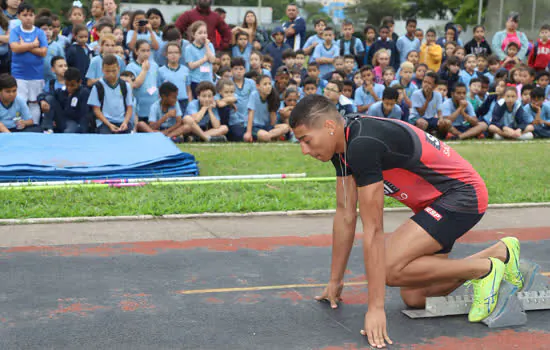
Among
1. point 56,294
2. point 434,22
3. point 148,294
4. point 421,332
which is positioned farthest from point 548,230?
point 434,22

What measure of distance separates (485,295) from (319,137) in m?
1.48

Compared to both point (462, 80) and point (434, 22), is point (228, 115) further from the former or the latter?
point (434, 22)

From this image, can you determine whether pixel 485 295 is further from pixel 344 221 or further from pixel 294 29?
pixel 294 29

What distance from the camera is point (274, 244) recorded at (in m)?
6.17

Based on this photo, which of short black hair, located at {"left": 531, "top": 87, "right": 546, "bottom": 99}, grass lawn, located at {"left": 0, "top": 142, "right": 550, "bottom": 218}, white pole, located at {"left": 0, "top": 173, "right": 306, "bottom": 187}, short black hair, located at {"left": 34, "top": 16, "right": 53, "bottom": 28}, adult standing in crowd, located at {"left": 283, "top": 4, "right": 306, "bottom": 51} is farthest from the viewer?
adult standing in crowd, located at {"left": 283, "top": 4, "right": 306, "bottom": 51}

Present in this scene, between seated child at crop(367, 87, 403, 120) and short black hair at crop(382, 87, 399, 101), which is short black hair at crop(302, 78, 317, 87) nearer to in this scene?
seated child at crop(367, 87, 403, 120)

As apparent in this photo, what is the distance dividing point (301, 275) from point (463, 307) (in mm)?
1295

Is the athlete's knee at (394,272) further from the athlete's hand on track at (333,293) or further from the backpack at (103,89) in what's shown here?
the backpack at (103,89)

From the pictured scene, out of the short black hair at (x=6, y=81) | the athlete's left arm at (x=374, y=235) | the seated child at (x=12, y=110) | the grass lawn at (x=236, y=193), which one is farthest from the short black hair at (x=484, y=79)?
the athlete's left arm at (x=374, y=235)

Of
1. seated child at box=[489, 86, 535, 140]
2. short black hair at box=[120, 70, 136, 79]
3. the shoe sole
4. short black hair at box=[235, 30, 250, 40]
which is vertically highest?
short black hair at box=[235, 30, 250, 40]

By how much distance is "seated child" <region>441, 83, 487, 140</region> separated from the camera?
529 inches

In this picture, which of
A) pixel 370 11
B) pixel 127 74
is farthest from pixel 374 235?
pixel 370 11

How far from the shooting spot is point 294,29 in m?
14.8

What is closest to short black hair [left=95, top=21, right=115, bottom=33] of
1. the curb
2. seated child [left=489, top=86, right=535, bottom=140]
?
the curb
